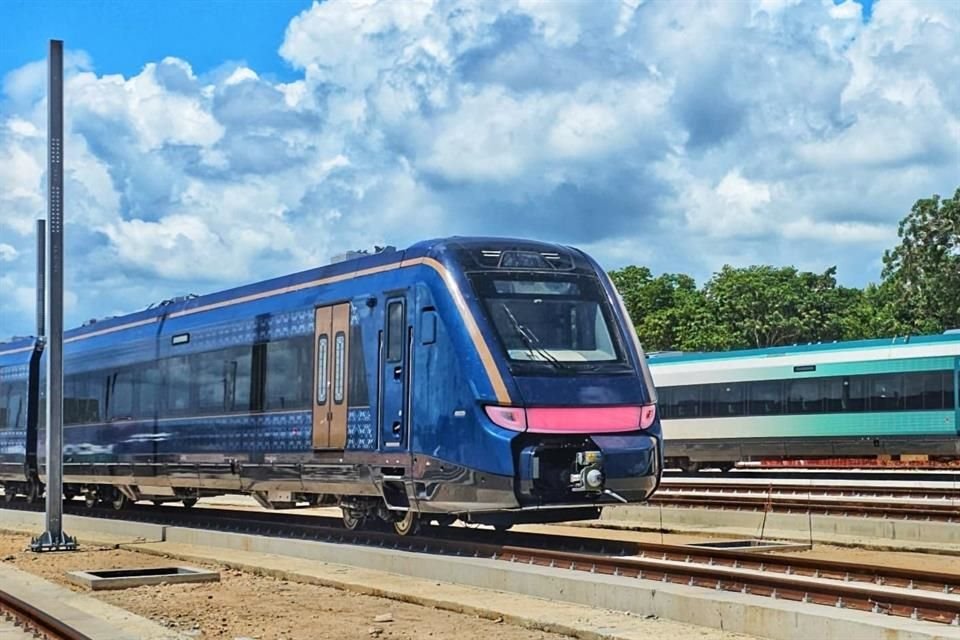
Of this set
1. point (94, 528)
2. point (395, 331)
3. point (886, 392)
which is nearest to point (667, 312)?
point (886, 392)

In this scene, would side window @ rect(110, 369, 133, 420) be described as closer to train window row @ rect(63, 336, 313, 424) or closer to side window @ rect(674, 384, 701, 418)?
train window row @ rect(63, 336, 313, 424)

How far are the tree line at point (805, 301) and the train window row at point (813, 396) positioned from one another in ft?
121

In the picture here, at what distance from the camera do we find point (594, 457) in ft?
52.4

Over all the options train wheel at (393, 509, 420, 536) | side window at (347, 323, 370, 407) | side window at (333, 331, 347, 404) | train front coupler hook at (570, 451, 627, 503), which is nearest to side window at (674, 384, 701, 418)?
train wheel at (393, 509, 420, 536)

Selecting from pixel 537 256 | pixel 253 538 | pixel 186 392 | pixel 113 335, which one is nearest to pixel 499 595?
pixel 537 256

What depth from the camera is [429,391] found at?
655 inches

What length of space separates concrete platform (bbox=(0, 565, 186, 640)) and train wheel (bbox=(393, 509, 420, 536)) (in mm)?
4576

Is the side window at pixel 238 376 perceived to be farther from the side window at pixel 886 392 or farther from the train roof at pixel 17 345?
the side window at pixel 886 392

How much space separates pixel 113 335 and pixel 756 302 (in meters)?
61.8

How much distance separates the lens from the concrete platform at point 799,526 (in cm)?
1924

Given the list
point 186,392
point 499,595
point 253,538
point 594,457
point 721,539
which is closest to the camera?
point 499,595

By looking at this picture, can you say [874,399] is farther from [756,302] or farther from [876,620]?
[756,302]

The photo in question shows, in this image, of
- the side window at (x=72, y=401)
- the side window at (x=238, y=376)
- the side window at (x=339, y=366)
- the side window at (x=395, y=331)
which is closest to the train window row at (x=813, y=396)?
the side window at (x=72, y=401)

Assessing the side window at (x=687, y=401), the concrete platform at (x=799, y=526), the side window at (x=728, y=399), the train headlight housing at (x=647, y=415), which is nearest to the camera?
the train headlight housing at (x=647, y=415)
